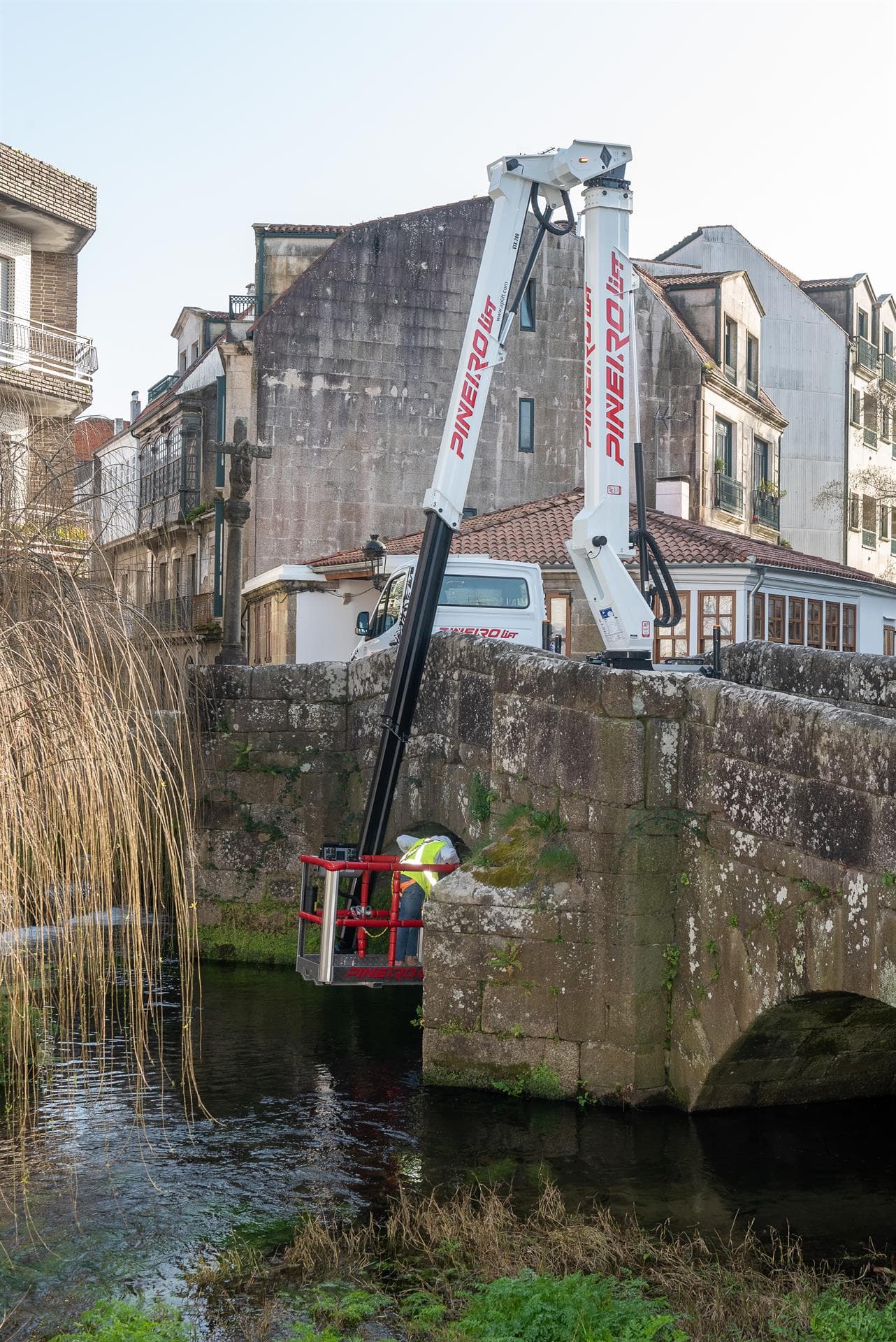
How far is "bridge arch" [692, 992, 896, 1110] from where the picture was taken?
25.9ft

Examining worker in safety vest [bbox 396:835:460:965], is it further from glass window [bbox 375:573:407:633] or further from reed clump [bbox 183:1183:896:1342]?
glass window [bbox 375:573:407:633]

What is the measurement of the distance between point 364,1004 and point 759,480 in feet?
71.7

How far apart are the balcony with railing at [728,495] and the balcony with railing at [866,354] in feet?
28.9

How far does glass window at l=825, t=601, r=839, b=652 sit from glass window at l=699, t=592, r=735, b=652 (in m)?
3.07

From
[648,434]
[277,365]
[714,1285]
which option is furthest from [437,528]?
[648,434]

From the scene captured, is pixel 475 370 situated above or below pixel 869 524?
below

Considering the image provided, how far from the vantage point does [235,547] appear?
15750 millimetres

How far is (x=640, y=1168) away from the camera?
7758 millimetres

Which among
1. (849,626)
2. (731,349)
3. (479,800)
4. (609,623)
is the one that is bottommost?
(479,800)

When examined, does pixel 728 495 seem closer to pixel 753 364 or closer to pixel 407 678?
pixel 753 364

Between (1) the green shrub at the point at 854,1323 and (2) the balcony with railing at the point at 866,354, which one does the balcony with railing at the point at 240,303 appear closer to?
(2) the balcony with railing at the point at 866,354

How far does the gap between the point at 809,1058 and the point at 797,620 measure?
15.4 metres

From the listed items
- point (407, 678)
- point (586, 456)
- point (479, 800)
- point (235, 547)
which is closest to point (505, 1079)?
point (479, 800)

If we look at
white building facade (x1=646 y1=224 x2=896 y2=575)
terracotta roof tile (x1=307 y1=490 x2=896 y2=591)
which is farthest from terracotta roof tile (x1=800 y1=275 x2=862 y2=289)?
terracotta roof tile (x1=307 y1=490 x2=896 y2=591)
